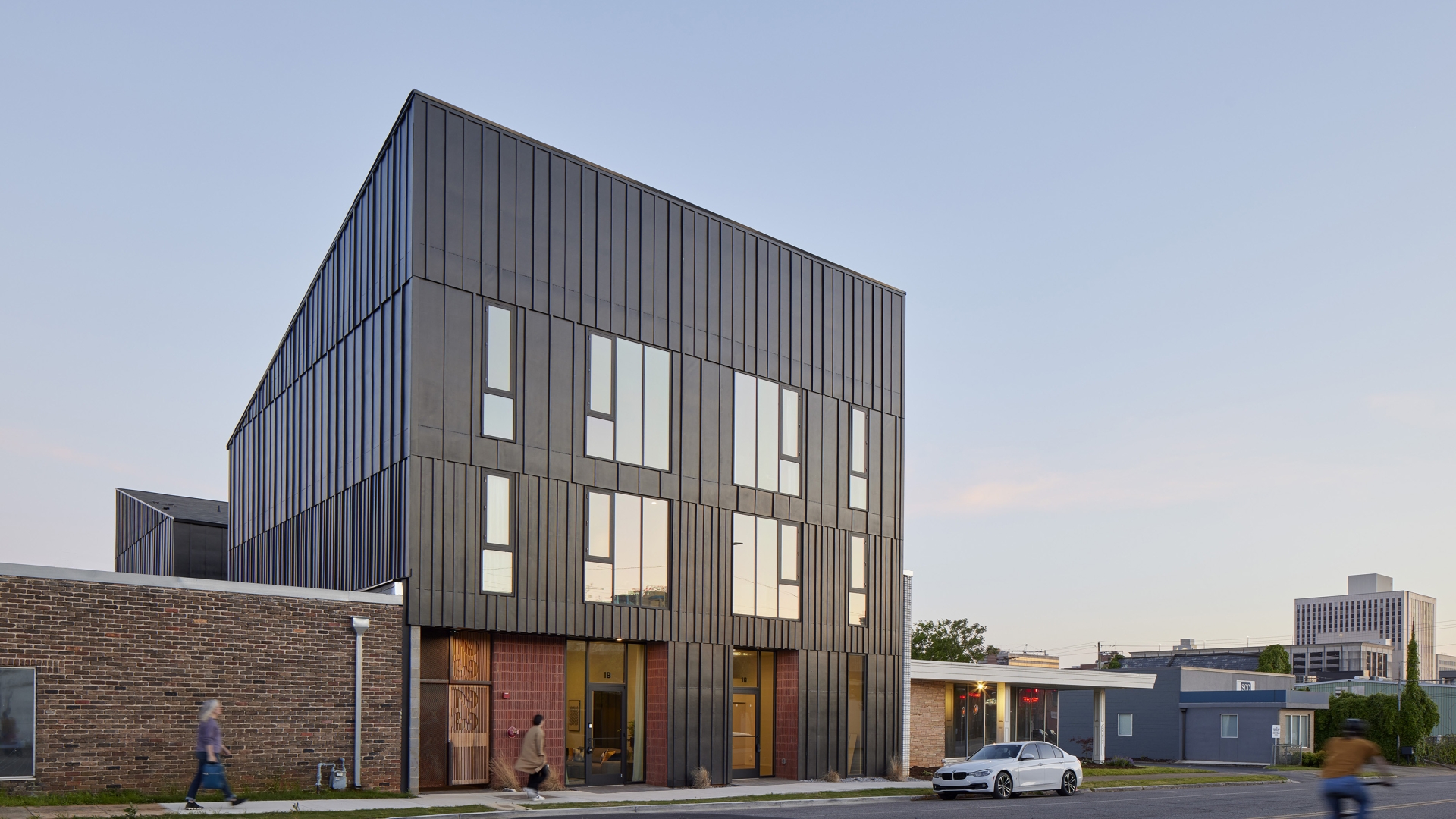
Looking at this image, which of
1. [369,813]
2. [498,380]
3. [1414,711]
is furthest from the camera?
[1414,711]

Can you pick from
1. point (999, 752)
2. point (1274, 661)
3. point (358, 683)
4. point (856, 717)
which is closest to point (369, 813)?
point (358, 683)

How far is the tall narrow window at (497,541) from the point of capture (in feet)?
80.7

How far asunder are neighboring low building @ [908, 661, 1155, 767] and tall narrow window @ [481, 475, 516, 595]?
47.6 feet

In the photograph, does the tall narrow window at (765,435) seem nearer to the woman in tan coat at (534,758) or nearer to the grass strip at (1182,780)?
the woman in tan coat at (534,758)

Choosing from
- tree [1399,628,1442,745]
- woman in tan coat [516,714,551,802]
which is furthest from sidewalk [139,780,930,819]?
tree [1399,628,1442,745]

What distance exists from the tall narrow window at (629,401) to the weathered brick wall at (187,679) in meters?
6.35

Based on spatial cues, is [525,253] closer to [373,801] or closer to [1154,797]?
[373,801]

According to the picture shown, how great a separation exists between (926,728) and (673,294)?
16.2 m

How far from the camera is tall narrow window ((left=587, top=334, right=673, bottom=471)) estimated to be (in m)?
27.0

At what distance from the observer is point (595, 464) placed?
26859mm

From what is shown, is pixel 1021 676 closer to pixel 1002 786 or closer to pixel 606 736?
pixel 1002 786

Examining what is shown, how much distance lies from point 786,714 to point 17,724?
17.5 m

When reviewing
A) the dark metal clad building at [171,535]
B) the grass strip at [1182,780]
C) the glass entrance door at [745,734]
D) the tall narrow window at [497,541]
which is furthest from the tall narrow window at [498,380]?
the dark metal clad building at [171,535]

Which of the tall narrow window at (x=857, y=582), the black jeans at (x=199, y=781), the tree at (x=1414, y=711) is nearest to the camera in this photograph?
the black jeans at (x=199, y=781)
